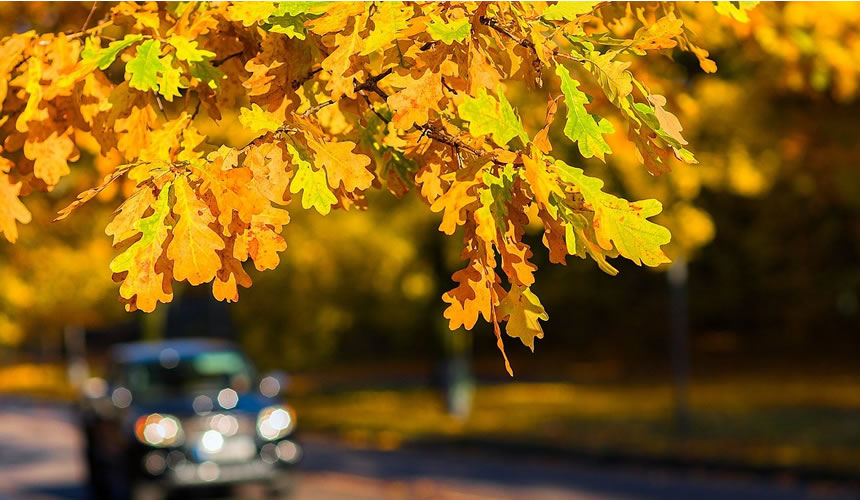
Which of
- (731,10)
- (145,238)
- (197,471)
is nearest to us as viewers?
(145,238)

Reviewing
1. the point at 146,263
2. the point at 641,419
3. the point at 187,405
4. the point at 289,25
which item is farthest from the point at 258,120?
the point at 641,419

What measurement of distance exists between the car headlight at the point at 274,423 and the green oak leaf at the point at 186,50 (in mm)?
8559

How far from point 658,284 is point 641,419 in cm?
1878

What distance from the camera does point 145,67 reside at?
133 inches

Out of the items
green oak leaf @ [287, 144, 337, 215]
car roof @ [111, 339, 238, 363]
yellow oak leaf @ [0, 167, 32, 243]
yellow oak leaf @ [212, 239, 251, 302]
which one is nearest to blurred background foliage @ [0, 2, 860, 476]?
yellow oak leaf @ [0, 167, 32, 243]

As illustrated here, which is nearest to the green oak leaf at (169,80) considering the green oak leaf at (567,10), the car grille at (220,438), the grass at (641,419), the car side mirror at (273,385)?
the green oak leaf at (567,10)

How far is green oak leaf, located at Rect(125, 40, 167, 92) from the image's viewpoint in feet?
11.1

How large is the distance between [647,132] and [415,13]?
685 mm

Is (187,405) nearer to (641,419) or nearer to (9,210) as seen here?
(9,210)

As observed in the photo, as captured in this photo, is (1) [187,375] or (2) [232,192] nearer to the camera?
(2) [232,192]

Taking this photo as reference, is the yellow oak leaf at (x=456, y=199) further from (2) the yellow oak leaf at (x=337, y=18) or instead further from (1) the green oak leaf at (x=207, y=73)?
(1) the green oak leaf at (x=207, y=73)

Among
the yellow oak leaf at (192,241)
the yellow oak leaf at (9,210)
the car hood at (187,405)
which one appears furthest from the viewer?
the car hood at (187,405)

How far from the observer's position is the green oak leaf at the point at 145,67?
11.1ft

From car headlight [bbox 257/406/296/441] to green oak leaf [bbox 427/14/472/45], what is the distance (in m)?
9.03
